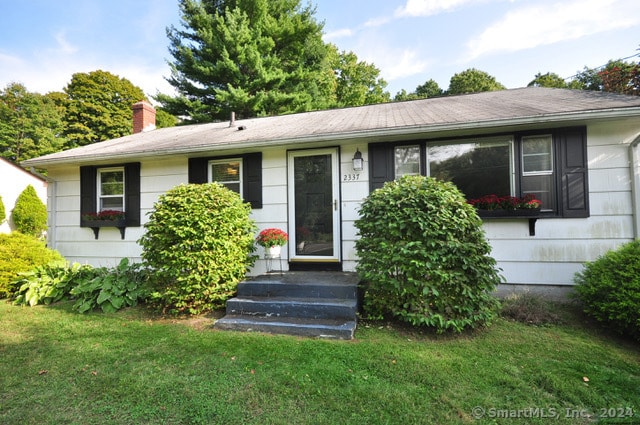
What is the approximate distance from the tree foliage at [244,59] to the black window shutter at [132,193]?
7890 mm

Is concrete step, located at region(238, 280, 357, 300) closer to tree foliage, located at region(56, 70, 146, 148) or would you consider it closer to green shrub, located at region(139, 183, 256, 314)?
green shrub, located at region(139, 183, 256, 314)

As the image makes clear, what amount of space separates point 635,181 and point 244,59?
→ 13.5m

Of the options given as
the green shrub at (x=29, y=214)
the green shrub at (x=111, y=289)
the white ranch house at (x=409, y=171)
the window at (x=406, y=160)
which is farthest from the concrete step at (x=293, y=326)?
the green shrub at (x=29, y=214)

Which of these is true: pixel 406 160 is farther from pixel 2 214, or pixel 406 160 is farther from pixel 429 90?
pixel 429 90

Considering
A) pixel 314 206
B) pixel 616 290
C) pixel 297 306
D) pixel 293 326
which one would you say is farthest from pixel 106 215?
pixel 616 290

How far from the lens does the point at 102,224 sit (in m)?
5.74

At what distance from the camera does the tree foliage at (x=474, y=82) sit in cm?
2248

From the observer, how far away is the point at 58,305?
182 inches

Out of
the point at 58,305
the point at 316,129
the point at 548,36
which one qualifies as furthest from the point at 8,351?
the point at 548,36

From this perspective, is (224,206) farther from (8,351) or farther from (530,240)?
(530,240)

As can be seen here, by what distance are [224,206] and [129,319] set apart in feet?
6.80

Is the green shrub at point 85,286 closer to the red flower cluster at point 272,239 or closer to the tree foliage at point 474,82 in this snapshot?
the red flower cluster at point 272,239

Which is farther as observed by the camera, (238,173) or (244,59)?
(244,59)

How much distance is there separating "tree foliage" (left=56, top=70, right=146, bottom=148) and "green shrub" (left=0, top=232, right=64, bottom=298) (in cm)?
2066
